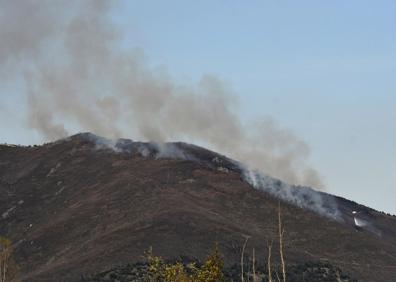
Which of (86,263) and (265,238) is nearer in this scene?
(86,263)

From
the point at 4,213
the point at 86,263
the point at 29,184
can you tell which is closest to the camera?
the point at 86,263

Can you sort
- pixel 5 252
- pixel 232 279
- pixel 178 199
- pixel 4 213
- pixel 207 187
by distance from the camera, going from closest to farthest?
pixel 5 252 < pixel 232 279 < pixel 178 199 < pixel 207 187 < pixel 4 213

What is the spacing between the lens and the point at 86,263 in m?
90.6

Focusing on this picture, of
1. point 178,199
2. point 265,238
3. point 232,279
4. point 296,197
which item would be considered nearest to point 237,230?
point 265,238

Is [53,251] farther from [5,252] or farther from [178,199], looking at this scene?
[5,252]

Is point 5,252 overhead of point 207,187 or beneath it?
beneath

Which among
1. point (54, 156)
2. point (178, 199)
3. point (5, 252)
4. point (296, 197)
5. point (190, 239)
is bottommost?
point (5, 252)

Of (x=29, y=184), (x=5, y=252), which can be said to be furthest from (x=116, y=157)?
(x=5, y=252)

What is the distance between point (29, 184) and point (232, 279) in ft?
205

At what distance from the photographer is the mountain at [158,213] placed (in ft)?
312

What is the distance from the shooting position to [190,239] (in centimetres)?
9444

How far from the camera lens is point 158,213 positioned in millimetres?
103312

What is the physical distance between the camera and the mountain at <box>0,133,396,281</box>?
312 ft

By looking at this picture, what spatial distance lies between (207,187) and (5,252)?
53.0m
